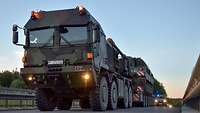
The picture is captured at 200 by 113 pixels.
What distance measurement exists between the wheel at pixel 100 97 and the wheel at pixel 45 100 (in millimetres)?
1780

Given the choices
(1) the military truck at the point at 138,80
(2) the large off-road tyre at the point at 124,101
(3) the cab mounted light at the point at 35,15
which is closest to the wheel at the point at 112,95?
(2) the large off-road tyre at the point at 124,101

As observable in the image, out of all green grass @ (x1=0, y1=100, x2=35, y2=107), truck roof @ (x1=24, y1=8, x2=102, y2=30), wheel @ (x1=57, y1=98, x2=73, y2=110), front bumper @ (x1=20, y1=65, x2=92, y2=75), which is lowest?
green grass @ (x1=0, y1=100, x2=35, y2=107)

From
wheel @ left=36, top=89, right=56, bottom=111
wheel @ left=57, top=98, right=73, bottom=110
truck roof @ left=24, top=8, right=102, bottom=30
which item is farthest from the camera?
wheel @ left=57, top=98, right=73, bottom=110

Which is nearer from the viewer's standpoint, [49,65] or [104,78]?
[49,65]

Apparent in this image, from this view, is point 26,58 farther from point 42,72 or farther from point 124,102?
point 124,102

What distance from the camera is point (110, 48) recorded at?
18.4 meters

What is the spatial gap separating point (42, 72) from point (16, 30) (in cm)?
170

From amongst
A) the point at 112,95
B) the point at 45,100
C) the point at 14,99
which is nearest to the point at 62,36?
the point at 45,100

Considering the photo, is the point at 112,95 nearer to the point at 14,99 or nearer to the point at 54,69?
the point at 54,69

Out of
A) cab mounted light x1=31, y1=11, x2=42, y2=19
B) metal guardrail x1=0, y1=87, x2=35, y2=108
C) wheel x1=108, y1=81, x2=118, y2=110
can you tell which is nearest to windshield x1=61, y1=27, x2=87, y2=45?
cab mounted light x1=31, y1=11, x2=42, y2=19

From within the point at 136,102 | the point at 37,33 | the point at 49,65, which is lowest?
the point at 136,102

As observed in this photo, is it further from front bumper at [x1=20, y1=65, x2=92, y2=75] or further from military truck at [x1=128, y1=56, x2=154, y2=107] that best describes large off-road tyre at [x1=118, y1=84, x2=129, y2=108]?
front bumper at [x1=20, y1=65, x2=92, y2=75]

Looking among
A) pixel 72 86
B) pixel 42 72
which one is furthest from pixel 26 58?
pixel 72 86

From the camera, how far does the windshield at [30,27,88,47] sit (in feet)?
46.2
